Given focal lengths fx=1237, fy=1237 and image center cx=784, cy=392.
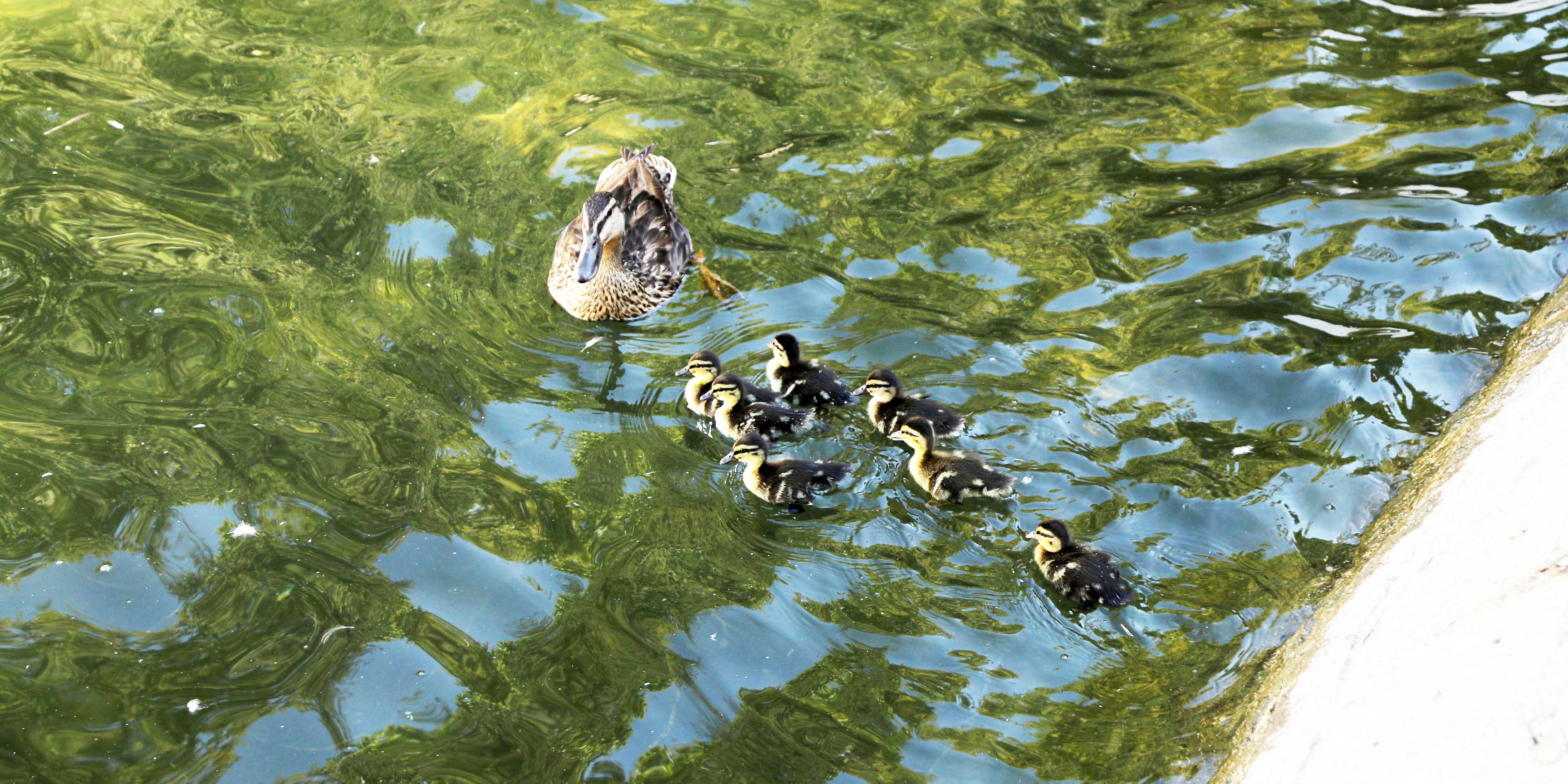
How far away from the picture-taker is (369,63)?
24.1 feet

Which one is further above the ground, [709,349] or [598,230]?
[598,230]

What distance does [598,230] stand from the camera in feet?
18.9

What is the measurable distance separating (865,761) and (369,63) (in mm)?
5478

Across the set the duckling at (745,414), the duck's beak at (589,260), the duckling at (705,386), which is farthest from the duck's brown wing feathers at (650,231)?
the duckling at (745,414)

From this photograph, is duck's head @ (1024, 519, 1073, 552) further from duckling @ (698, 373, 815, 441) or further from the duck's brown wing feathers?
the duck's brown wing feathers

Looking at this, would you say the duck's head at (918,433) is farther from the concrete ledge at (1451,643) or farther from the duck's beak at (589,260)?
the duck's beak at (589,260)

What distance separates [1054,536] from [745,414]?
4.41 ft

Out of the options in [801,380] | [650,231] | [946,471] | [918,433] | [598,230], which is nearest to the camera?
→ [946,471]

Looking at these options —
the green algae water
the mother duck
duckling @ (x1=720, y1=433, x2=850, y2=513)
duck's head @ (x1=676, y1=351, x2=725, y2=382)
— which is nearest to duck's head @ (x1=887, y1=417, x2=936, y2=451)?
the green algae water

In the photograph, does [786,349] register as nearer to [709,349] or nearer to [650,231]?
[709,349]

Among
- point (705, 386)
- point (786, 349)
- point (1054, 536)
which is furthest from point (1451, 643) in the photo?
point (705, 386)

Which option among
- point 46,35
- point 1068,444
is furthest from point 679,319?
point 46,35

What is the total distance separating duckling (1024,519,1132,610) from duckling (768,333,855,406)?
112cm

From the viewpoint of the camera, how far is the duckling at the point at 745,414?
488 cm
